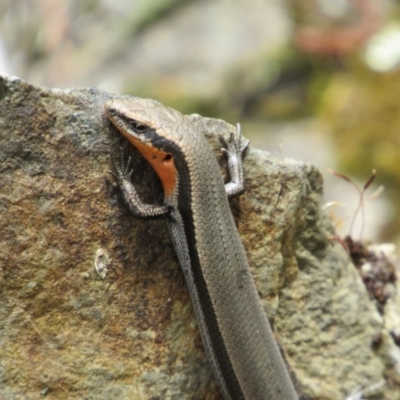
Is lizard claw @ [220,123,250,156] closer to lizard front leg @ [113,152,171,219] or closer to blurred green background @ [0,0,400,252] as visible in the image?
lizard front leg @ [113,152,171,219]

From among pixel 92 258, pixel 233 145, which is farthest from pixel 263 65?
pixel 92 258

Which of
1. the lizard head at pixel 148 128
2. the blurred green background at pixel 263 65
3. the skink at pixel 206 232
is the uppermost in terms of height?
the blurred green background at pixel 263 65

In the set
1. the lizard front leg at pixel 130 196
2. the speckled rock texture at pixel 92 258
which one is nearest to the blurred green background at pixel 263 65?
the speckled rock texture at pixel 92 258

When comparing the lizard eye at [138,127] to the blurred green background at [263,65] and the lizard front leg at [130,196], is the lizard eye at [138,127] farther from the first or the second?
the blurred green background at [263,65]

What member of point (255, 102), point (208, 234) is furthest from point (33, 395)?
point (255, 102)

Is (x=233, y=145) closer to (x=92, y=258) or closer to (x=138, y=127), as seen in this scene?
(x=138, y=127)

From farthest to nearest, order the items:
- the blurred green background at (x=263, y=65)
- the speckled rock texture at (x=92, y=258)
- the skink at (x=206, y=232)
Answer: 1. the blurred green background at (x=263, y=65)
2. the skink at (x=206, y=232)
3. the speckled rock texture at (x=92, y=258)

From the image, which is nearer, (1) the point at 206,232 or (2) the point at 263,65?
(1) the point at 206,232
